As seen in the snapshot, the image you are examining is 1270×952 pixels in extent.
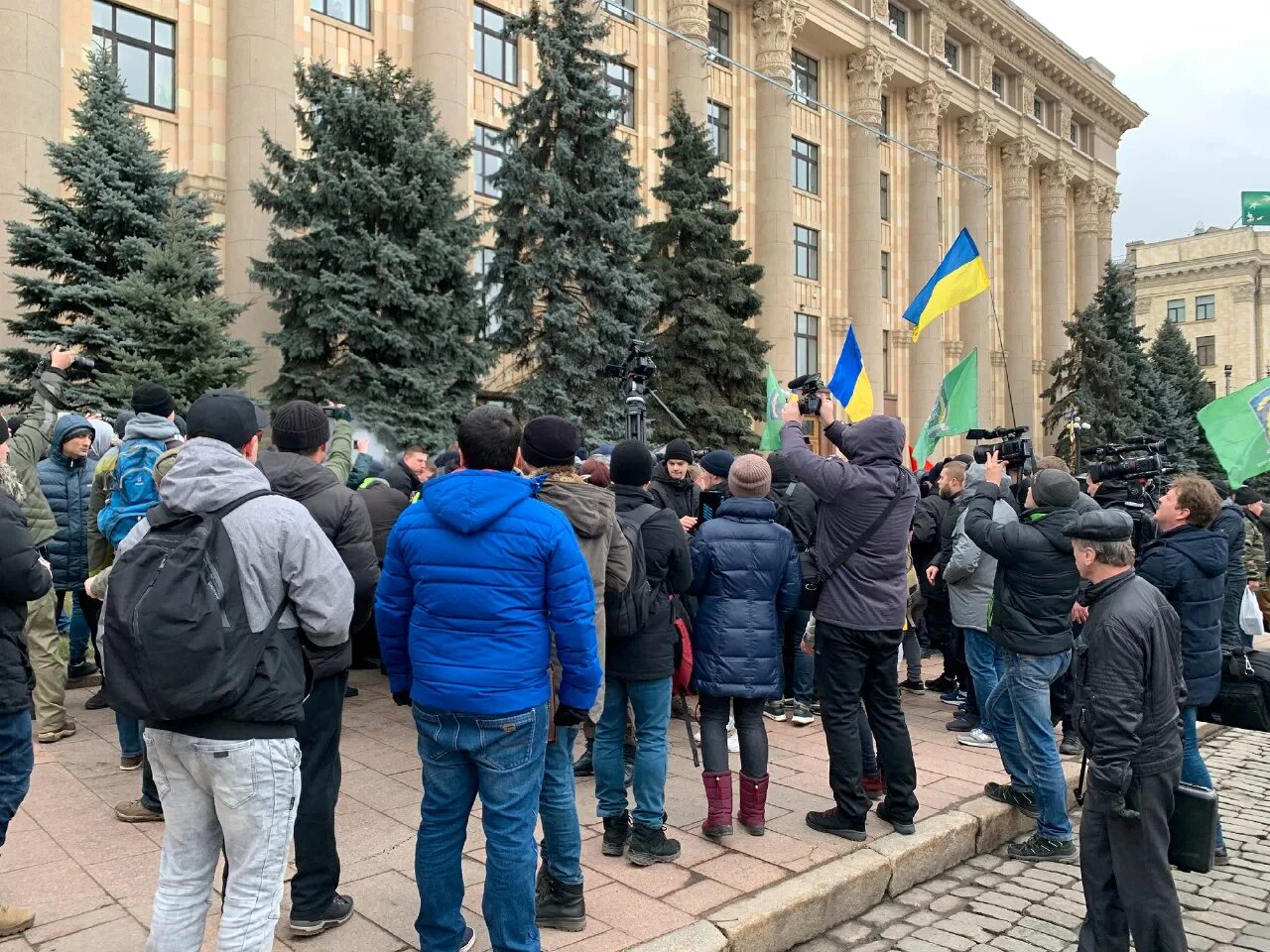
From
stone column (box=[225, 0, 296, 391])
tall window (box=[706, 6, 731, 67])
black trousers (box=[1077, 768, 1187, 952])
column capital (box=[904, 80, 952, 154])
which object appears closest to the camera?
black trousers (box=[1077, 768, 1187, 952])

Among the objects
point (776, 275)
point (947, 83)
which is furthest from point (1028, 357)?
point (776, 275)

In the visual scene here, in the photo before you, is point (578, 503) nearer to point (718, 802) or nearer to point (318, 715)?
point (318, 715)

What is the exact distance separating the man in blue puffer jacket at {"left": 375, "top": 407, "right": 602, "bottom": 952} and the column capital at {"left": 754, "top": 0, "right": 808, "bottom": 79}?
29887mm

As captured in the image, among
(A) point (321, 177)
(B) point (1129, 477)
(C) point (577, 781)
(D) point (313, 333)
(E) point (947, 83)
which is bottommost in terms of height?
(C) point (577, 781)

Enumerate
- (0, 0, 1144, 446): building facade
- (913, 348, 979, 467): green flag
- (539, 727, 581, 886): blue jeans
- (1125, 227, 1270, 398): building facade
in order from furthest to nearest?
(1125, 227, 1270, 398): building facade, (0, 0, 1144, 446): building facade, (913, 348, 979, 467): green flag, (539, 727, 581, 886): blue jeans

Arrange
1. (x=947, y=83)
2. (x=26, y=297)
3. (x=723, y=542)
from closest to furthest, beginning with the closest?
(x=723, y=542), (x=26, y=297), (x=947, y=83)

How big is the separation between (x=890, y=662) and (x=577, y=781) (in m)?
2.20

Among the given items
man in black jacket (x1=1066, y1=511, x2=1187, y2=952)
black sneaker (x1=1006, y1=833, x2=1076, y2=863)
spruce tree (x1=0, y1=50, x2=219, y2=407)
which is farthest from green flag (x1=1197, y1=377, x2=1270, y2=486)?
spruce tree (x1=0, y1=50, x2=219, y2=407)

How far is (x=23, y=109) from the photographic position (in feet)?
46.6

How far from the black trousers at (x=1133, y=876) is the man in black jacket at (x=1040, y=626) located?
1475 millimetres

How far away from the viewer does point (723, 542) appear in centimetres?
510

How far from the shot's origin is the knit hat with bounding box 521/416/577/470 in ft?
13.3

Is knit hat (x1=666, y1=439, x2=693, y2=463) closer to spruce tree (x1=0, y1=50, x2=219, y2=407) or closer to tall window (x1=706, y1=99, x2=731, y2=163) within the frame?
spruce tree (x1=0, y1=50, x2=219, y2=407)

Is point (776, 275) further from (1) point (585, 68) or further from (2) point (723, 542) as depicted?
(2) point (723, 542)
